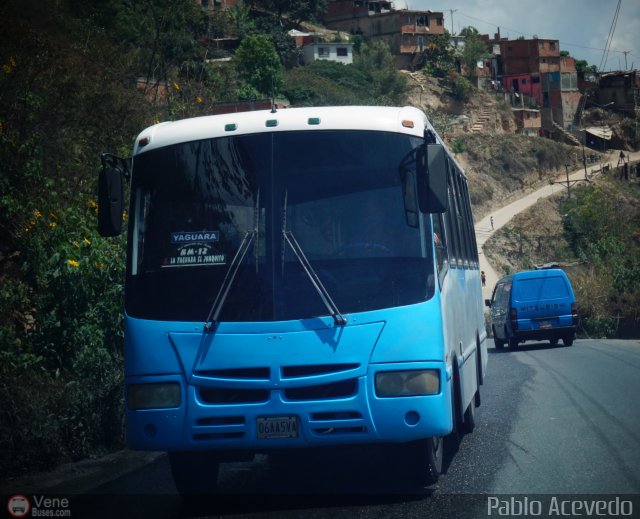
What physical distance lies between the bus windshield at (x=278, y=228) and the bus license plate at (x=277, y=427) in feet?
2.43

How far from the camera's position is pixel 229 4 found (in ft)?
335

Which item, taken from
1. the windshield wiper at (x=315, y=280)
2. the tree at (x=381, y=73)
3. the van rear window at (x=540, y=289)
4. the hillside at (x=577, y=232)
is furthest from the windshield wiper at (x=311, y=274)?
the tree at (x=381, y=73)

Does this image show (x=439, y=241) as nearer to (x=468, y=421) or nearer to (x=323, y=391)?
(x=323, y=391)

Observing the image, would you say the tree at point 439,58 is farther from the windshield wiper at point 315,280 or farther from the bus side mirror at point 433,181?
the windshield wiper at point 315,280

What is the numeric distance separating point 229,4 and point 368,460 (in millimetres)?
98178

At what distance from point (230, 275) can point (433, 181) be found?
1703 mm

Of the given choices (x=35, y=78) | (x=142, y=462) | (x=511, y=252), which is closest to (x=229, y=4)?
(x=511, y=252)

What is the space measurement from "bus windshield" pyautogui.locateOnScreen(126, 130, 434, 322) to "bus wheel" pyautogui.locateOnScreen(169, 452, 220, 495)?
130cm

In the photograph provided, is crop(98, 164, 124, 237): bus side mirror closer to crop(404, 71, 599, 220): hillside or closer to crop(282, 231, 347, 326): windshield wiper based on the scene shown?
crop(282, 231, 347, 326): windshield wiper

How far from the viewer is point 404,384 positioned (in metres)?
6.90

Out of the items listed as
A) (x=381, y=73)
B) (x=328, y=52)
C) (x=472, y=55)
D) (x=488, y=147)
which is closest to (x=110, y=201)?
(x=488, y=147)

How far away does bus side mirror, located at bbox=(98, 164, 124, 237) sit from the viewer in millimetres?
7598

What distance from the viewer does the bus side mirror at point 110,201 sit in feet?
24.9

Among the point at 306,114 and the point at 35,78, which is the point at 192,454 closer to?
the point at 306,114
